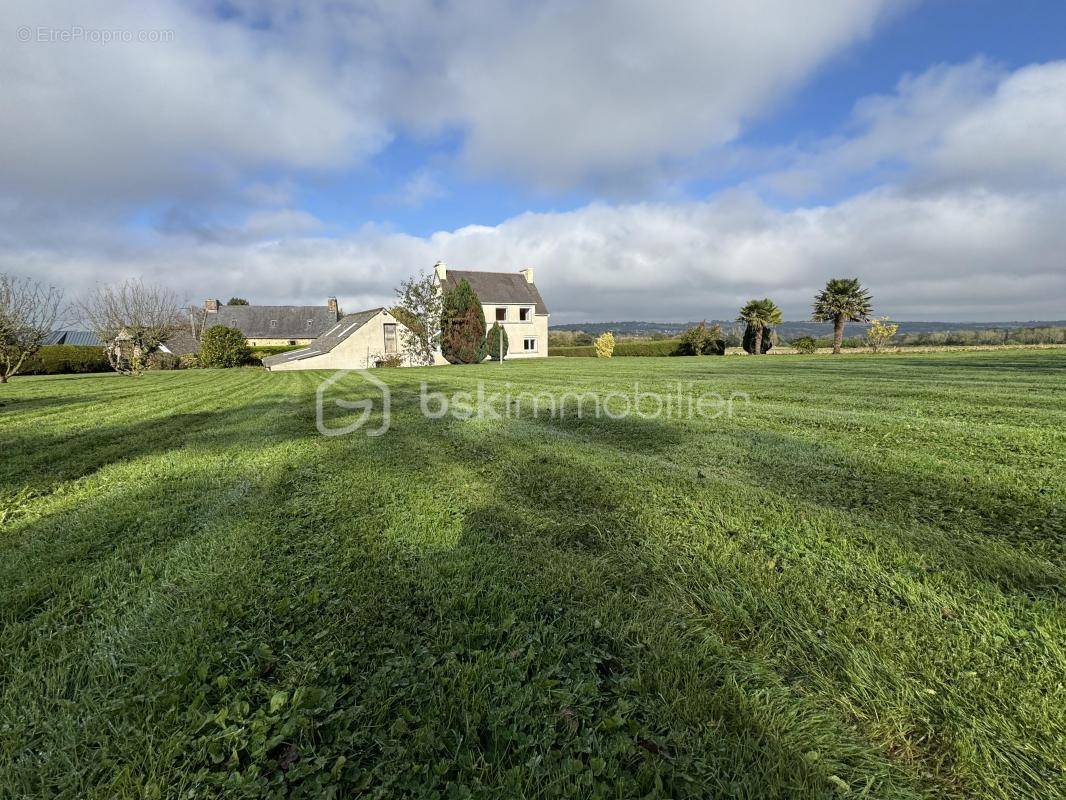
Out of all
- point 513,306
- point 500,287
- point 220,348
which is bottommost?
point 220,348

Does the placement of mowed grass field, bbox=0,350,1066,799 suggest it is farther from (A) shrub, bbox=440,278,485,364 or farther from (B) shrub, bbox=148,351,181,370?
(B) shrub, bbox=148,351,181,370

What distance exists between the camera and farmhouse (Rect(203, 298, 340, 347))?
149 feet

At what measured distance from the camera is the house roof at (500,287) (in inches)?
1463

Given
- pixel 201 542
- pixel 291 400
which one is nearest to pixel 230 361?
pixel 291 400

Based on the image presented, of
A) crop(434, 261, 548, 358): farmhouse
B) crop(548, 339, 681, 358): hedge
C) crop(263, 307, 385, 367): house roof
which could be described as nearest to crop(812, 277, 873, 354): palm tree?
crop(548, 339, 681, 358): hedge

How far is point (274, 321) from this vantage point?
4656 centimetres

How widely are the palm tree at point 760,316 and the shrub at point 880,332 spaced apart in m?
6.26

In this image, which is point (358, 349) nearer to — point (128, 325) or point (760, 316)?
point (128, 325)

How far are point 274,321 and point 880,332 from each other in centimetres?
5374

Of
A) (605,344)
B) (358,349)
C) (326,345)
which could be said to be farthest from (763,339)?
→ (326,345)

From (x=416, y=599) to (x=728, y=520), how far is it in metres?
2.00

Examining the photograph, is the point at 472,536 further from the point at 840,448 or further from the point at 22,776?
the point at 840,448

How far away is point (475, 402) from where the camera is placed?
29.6ft

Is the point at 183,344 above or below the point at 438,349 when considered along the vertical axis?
above
